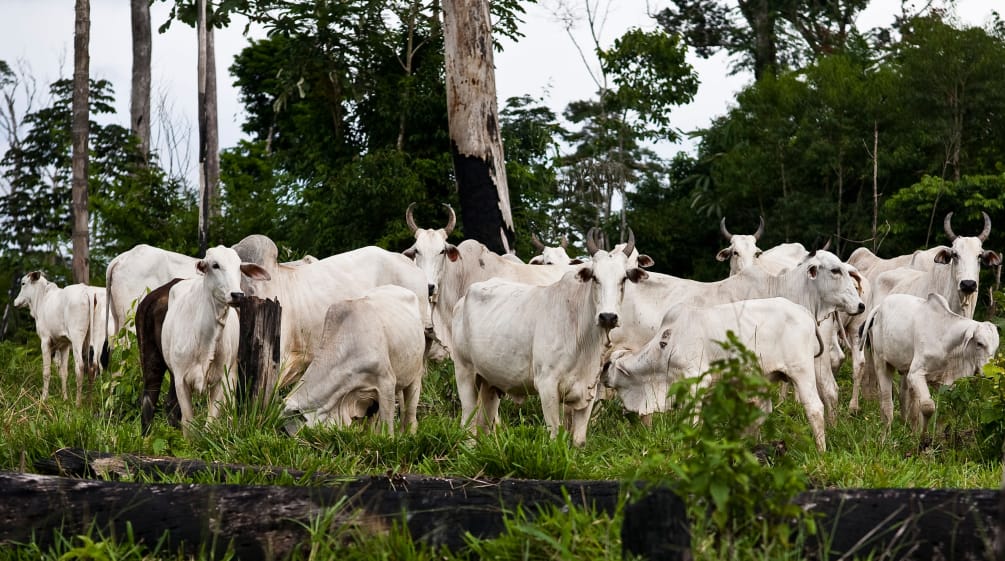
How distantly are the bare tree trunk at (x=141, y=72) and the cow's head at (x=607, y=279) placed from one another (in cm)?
2190

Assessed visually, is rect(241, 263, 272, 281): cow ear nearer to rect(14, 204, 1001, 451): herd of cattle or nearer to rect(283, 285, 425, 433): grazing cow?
rect(14, 204, 1001, 451): herd of cattle

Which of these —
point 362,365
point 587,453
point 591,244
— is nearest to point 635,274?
point 591,244

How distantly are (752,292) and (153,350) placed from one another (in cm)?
518

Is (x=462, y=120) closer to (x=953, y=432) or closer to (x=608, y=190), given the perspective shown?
(x=953, y=432)

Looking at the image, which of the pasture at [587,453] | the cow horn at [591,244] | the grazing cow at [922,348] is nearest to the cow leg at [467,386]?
the pasture at [587,453]

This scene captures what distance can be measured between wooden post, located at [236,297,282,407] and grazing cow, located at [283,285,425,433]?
0.43 metres

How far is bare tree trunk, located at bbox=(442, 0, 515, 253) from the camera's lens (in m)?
14.4

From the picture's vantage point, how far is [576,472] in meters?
5.75

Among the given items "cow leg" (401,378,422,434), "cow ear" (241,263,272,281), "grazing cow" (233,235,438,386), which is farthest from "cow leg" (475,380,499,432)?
"cow ear" (241,263,272,281)

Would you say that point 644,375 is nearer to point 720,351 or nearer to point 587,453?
point 720,351

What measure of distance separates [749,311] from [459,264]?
4.42 meters

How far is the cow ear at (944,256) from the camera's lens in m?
11.7

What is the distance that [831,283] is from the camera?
10562 millimetres

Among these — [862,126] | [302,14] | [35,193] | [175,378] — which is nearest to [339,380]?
[175,378]
